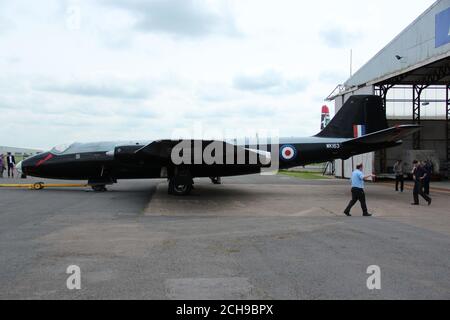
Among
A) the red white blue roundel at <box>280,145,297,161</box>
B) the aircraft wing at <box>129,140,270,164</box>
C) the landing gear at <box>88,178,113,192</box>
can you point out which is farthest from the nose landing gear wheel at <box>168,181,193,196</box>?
the red white blue roundel at <box>280,145,297,161</box>

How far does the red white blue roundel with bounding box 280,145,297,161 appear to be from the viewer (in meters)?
18.5

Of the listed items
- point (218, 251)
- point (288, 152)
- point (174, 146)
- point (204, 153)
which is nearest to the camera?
point (218, 251)

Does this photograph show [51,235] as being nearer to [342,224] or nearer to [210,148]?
[342,224]

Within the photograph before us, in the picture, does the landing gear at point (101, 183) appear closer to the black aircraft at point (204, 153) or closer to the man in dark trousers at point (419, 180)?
the black aircraft at point (204, 153)

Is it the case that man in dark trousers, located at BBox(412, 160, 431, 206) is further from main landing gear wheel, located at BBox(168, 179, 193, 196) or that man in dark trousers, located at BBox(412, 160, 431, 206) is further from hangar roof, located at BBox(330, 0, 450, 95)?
main landing gear wheel, located at BBox(168, 179, 193, 196)

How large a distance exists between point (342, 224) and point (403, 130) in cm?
814

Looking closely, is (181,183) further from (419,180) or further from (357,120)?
(357,120)

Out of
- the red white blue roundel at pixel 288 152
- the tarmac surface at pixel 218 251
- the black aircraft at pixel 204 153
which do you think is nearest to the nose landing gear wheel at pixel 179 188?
the black aircraft at pixel 204 153

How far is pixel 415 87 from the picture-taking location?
3023 cm

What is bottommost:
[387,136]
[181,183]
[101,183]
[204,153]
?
[101,183]

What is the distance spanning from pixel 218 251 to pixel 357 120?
1459 centimetres

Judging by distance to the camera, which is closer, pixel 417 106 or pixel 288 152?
pixel 288 152

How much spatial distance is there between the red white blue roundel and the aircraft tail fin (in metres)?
2.02

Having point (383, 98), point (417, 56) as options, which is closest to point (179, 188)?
point (417, 56)
